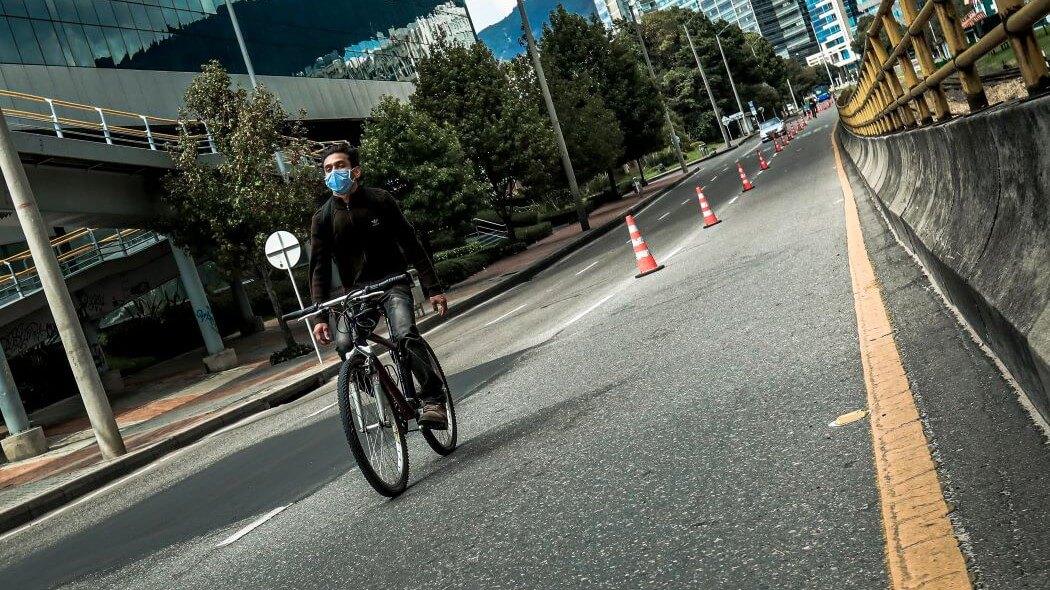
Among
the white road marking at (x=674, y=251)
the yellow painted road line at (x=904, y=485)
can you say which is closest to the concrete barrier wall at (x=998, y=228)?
the yellow painted road line at (x=904, y=485)

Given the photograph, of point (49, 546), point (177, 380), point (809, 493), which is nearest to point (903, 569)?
point (809, 493)

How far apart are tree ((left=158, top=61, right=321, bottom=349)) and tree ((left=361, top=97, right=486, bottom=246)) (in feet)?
16.2

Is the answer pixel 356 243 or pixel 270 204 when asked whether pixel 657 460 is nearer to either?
pixel 356 243

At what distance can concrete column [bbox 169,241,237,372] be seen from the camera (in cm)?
2956

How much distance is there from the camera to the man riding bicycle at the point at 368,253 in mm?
6875

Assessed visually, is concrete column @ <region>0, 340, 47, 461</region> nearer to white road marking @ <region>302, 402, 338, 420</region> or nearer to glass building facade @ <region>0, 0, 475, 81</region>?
white road marking @ <region>302, 402, 338, 420</region>

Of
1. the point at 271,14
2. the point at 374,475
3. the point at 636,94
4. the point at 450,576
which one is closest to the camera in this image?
the point at 450,576

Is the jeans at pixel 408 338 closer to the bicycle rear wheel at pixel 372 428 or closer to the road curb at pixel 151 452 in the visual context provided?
the bicycle rear wheel at pixel 372 428

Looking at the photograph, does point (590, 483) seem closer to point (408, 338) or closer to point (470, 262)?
point (408, 338)

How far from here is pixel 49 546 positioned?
899 cm

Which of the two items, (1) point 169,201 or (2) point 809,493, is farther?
(1) point 169,201

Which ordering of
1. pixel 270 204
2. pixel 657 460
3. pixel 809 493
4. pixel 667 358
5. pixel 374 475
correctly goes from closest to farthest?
pixel 809 493, pixel 657 460, pixel 374 475, pixel 667 358, pixel 270 204

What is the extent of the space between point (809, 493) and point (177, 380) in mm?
27876

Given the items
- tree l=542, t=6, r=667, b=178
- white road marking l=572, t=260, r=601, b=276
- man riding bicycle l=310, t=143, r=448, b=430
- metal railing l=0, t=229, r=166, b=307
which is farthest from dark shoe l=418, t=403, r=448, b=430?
tree l=542, t=6, r=667, b=178
